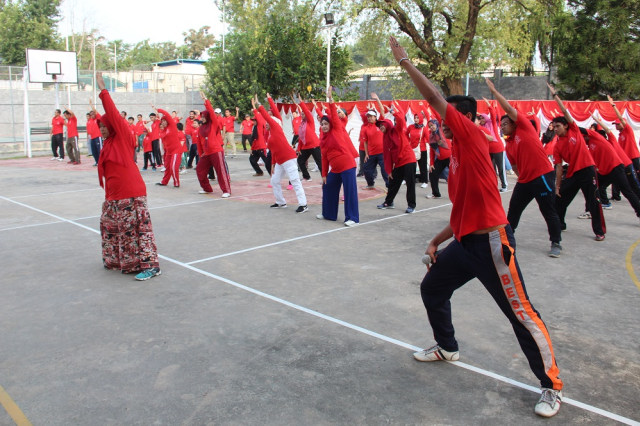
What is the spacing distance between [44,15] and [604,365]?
191ft

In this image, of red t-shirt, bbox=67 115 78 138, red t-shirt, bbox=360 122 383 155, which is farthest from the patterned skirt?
red t-shirt, bbox=67 115 78 138

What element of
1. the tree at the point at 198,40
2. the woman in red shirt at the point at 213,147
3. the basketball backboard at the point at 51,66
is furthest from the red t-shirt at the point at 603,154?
the tree at the point at 198,40

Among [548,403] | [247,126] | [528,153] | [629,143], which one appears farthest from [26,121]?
[548,403]

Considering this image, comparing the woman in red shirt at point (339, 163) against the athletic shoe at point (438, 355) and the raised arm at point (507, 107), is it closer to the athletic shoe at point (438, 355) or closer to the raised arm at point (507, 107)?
the raised arm at point (507, 107)

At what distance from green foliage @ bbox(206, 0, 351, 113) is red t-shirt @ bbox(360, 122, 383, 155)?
12296 millimetres

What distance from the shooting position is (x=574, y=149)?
8.06 m

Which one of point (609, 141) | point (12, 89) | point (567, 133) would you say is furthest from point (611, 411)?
point (12, 89)

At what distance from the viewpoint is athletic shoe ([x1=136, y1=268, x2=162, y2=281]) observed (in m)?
6.23

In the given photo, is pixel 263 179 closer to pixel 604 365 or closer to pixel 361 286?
pixel 361 286

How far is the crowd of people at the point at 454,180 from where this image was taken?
139 inches

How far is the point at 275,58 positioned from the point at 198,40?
231 ft

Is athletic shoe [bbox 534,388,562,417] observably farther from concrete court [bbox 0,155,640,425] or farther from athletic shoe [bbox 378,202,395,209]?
athletic shoe [bbox 378,202,395,209]

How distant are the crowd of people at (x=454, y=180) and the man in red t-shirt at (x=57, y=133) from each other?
644 centimetres

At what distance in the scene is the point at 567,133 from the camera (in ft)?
26.3
